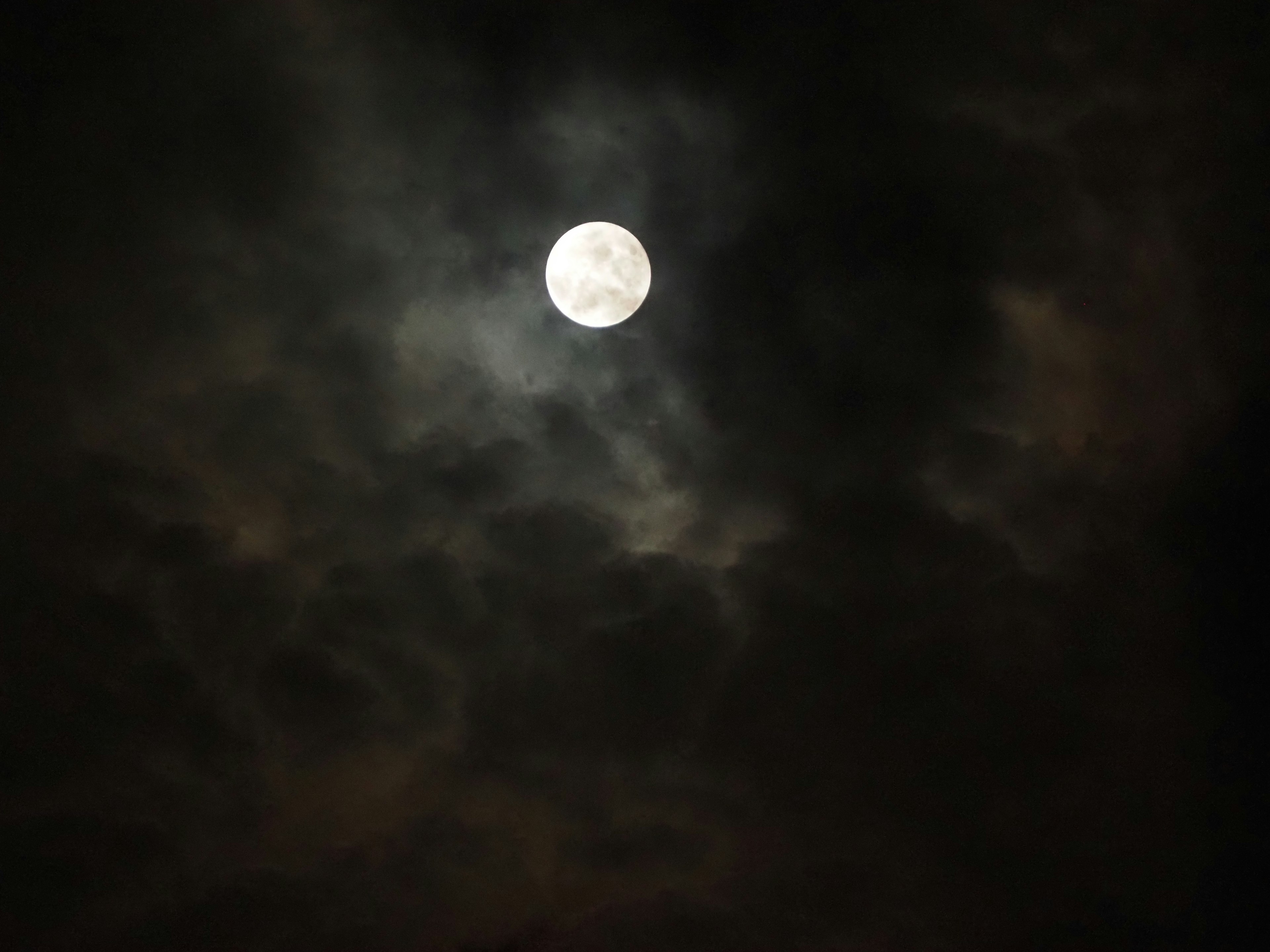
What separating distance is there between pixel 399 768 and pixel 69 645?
16.7 ft

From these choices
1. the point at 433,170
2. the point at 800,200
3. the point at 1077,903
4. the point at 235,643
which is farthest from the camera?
the point at 1077,903

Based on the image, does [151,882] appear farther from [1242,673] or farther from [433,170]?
[1242,673]

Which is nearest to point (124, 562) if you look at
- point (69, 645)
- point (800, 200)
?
point (69, 645)

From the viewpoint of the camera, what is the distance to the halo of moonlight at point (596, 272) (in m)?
11.3

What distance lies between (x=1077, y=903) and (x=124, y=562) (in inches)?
614

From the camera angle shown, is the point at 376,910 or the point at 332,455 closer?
the point at 332,455

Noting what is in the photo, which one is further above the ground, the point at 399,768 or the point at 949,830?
the point at 399,768

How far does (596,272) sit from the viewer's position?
11289 mm

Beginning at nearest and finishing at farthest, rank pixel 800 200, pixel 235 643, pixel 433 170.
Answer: pixel 433 170
pixel 800 200
pixel 235 643

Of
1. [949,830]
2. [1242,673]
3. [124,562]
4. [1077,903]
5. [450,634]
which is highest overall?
[124,562]

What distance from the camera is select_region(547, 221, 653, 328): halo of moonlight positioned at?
37.0 feet

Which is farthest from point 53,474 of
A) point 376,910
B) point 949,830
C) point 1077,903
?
point 1077,903

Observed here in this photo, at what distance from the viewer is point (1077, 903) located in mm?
14172

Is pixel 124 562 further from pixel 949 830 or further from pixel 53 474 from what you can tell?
pixel 949 830
